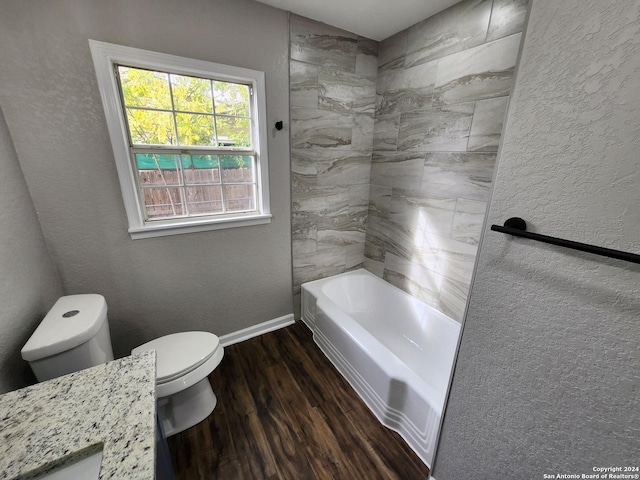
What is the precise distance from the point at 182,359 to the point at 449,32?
2.49m

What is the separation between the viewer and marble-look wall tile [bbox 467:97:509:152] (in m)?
1.40

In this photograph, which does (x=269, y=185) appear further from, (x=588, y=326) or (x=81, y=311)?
(x=588, y=326)

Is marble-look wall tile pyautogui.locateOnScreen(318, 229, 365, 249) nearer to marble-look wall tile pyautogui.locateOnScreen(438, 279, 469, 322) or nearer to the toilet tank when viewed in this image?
marble-look wall tile pyautogui.locateOnScreen(438, 279, 469, 322)

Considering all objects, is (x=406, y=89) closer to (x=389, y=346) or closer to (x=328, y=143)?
(x=328, y=143)

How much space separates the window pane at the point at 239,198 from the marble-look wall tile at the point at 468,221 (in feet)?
4.76

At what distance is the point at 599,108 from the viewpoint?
0.58 metres

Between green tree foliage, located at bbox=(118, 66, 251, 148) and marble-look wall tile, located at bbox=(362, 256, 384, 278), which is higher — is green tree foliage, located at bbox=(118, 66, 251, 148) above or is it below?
above

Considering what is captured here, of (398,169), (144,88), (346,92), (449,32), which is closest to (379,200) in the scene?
(398,169)

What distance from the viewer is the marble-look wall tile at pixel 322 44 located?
5.65ft

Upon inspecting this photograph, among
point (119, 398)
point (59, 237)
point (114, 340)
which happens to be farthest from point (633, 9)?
point (114, 340)

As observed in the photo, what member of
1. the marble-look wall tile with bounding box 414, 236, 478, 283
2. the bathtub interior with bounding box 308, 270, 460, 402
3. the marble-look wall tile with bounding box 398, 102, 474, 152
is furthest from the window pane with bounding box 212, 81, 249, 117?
the marble-look wall tile with bounding box 414, 236, 478, 283

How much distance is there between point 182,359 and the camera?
136cm

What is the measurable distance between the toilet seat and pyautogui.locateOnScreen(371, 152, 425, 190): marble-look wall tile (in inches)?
69.3

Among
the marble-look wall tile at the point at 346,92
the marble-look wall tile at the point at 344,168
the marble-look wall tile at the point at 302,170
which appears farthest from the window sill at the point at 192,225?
the marble-look wall tile at the point at 346,92
